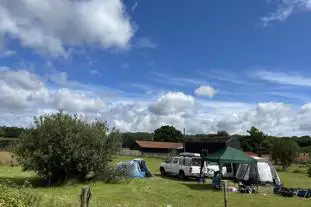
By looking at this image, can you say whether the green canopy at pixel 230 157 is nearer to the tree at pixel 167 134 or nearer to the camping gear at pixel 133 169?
the camping gear at pixel 133 169

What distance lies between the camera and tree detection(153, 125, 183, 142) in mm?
134250

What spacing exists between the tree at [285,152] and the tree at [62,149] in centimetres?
4130

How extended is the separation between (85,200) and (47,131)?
1729 centimetres

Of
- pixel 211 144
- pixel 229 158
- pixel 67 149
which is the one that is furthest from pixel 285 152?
pixel 67 149

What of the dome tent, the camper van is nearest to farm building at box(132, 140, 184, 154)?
the camper van

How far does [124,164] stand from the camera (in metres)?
29.7

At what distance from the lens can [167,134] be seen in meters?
135

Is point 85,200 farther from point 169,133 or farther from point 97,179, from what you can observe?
point 169,133

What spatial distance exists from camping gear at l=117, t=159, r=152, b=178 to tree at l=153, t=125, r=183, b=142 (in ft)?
329

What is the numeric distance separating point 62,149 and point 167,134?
10981 cm

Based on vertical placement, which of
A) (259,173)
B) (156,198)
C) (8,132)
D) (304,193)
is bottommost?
(156,198)

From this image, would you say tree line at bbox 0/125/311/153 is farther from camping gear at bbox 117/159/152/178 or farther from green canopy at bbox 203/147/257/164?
green canopy at bbox 203/147/257/164

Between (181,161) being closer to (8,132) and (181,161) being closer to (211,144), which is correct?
(211,144)

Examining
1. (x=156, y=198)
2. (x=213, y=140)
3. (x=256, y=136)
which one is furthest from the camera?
(x=256, y=136)
